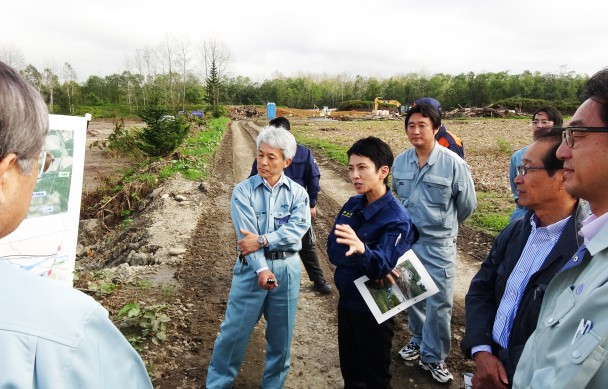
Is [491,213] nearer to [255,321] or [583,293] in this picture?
[255,321]

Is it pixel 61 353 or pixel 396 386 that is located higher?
pixel 61 353

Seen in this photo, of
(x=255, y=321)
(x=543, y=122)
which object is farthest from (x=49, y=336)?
(x=543, y=122)

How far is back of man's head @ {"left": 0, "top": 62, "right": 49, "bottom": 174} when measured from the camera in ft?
2.91

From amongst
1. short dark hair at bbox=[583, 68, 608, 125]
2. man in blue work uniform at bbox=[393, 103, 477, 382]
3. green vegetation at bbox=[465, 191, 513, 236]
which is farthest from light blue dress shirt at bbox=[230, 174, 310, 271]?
green vegetation at bbox=[465, 191, 513, 236]

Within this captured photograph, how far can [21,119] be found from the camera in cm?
91

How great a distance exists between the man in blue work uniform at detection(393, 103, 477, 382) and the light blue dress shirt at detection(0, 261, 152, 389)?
287 centimetres

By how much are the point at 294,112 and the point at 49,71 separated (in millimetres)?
32763

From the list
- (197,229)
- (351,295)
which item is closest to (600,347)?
(351,295)

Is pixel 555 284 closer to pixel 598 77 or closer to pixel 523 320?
pixel 523 320

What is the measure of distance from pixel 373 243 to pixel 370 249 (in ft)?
0.46

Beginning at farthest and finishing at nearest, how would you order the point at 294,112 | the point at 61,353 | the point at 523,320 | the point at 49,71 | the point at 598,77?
the point at 294,112 < the point at 49,71 < the point at 523,320 < the point at 598,77 < the point at 61,353

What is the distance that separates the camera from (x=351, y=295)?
8.62 ft

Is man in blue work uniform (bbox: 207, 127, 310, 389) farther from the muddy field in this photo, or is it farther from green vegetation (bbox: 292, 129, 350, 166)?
green vegetation (bbox: 292, 129, 350, 166)

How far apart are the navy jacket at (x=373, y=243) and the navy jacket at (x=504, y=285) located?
50 cm
